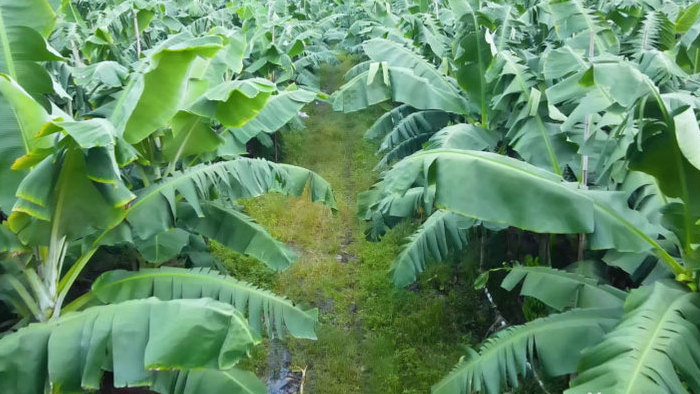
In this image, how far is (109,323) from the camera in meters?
2.92

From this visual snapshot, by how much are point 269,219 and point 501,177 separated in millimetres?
6072

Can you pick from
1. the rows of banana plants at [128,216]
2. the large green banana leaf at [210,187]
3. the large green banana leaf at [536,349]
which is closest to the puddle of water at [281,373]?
the rows of banana plants at [128,216]

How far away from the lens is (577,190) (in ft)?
10.7

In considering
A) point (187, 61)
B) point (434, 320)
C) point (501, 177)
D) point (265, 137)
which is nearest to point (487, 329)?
point (434, 320)

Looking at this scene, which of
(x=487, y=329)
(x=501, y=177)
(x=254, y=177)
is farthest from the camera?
(x=487, y=329)

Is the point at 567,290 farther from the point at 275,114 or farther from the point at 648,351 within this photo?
the point at 275,114

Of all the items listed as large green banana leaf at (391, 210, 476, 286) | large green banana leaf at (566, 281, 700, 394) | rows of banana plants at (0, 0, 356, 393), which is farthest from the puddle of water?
large green banana leaf at (566, 281, 700, 394)

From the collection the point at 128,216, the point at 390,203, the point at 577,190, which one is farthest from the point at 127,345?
the point at 390,203

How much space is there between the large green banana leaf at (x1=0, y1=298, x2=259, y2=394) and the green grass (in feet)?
8.98

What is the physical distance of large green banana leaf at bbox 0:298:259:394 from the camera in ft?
8.81

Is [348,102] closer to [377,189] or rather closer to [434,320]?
[377,189]

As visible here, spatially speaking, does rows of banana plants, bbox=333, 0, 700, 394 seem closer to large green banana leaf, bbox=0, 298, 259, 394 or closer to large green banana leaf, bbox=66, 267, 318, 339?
large green banana leaf, bbox=66, 267, 318, 339

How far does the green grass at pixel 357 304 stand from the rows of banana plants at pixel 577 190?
1072 mm

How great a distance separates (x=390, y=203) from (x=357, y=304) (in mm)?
2153
